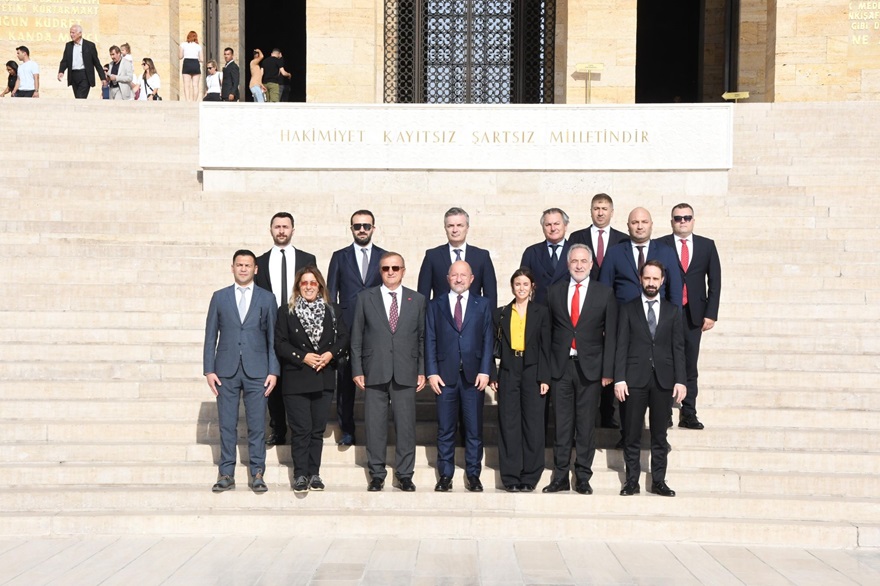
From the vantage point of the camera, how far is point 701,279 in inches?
329

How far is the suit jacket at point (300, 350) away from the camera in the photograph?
7582mm

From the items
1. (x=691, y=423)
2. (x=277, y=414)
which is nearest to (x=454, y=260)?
(x=277, y=414)

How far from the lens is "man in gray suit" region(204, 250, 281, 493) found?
7.55 meters

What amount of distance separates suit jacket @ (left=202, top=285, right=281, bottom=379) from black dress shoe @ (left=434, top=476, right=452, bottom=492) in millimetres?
1405

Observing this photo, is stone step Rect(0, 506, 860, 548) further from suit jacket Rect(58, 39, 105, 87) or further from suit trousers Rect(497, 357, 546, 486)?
suit jacket Rect(58, 39, 105, 87)

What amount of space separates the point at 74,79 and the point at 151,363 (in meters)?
11.5

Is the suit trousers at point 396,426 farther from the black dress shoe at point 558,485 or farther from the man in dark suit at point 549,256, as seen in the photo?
the man in dark suit at point 549,256

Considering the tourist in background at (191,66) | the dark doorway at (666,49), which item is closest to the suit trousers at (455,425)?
the tourist in background at (191,66)

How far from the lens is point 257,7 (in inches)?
1121

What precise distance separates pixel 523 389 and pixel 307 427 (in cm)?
157

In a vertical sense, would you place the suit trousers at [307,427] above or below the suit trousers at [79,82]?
below

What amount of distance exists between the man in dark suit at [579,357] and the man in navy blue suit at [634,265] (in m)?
0.40

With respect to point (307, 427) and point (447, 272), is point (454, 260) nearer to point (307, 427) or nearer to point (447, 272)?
point (447, 272)

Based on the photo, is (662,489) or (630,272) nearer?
(662,489)
